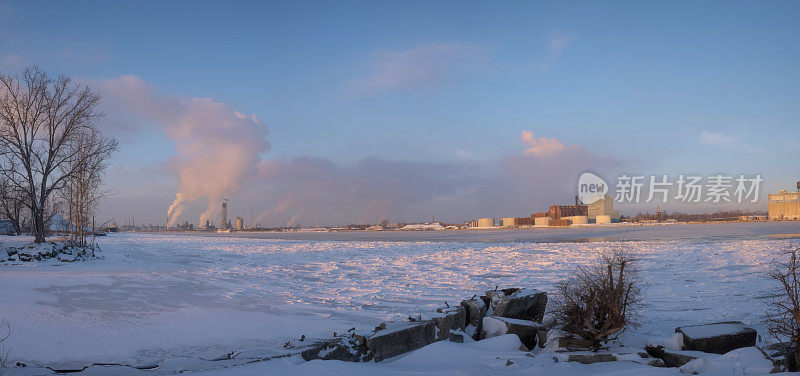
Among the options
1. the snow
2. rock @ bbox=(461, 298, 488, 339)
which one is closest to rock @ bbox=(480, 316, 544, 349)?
the snow

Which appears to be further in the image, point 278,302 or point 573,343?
point 278,302

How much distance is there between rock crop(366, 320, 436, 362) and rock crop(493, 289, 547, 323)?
233cm

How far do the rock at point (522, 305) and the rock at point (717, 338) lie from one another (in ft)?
10.3

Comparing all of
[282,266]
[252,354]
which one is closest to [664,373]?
[252,354]

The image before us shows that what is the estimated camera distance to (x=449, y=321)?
8750mm

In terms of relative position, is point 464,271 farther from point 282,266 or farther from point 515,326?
point 515,326

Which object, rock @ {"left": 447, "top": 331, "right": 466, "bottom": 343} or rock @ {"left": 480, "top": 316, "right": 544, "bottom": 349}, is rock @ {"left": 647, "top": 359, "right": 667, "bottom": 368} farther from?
rock @ {"left": 447, "top": 331, "right": 466, "bottom": 343}

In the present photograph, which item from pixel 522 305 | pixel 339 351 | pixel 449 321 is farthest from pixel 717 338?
pixel 339 351

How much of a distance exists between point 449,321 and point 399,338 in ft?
5.35

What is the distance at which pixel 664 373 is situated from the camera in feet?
19.9

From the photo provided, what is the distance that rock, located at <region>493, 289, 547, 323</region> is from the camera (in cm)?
988

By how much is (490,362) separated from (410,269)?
48.2 ft

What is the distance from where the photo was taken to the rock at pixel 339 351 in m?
6.62

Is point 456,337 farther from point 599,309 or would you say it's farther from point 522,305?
point 599,309
